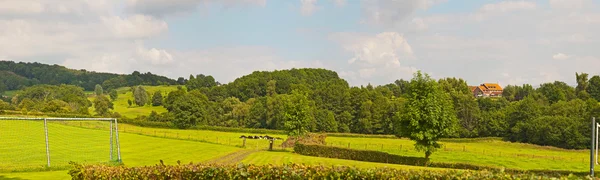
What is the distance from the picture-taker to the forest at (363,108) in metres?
88.1

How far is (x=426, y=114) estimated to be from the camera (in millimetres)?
43938

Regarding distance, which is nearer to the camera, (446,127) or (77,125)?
(446,127)

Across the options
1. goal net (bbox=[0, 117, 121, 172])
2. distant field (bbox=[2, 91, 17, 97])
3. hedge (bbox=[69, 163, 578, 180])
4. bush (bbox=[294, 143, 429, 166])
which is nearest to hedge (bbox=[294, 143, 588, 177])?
bush (bbox=[294, 143, 429, 166])

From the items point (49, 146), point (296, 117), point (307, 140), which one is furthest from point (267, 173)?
point (296, 117)

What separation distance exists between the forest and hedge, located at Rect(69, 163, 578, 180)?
178 ft

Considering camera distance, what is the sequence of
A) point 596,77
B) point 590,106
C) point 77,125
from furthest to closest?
point 596,77
point 590,106
point 77,125

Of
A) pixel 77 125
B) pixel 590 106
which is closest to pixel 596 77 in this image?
pixel 590 106

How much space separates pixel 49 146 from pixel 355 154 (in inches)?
1107

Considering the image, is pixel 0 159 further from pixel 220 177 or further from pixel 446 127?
pixel 446 127

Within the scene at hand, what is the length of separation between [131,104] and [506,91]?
130m

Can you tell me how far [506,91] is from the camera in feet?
493

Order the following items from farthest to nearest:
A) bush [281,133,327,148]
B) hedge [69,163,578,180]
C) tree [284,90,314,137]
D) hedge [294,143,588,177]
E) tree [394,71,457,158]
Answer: tree [284,90,314,137] → bush [281,133,327,148] → tree [394,71,457,158] → hedge [294,143,588,177] → hedge [69,163,578,180]

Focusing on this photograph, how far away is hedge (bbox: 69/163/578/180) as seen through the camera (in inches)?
469

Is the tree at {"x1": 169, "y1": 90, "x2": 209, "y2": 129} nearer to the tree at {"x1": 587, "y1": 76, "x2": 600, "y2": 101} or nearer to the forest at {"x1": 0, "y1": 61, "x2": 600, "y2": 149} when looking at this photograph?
the forest at {"x1": 0, "y1": 61, "x2": 600, "y2": 149}
